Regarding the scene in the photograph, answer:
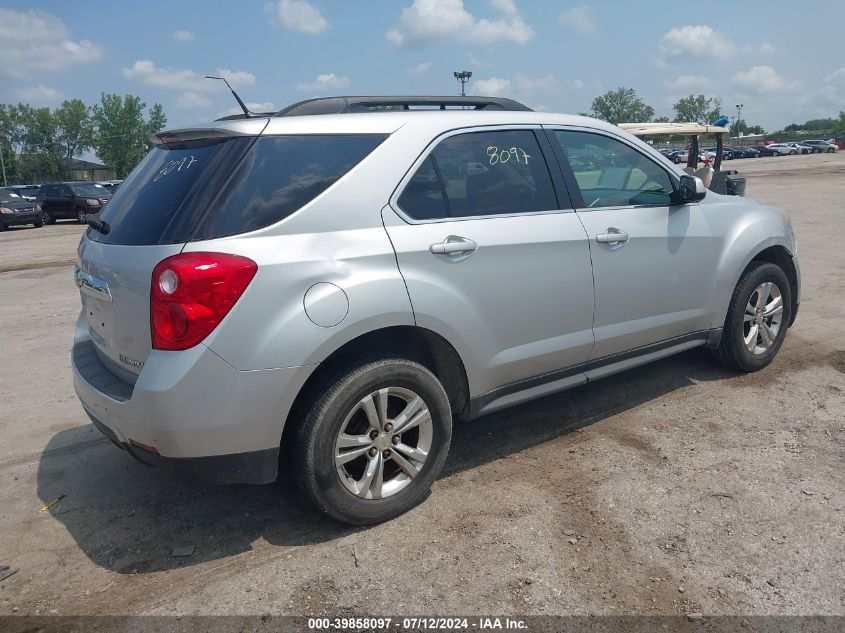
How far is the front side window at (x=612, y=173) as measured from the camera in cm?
396

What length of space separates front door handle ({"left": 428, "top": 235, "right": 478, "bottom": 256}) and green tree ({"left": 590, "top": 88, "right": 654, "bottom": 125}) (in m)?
115

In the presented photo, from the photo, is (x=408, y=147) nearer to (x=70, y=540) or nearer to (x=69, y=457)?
(x=70, y=540)

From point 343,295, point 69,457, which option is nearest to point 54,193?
point 69,457

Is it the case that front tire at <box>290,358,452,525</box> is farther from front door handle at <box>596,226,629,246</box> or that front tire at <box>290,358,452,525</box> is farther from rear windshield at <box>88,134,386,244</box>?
front door handle at <box>596,226,629,246</box>

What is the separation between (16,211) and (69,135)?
91899 mm

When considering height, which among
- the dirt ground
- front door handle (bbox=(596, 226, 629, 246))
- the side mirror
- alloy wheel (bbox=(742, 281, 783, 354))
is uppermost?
the side mirror

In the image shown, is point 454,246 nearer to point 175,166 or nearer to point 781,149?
point 175,166

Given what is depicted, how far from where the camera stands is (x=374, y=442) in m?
3.11

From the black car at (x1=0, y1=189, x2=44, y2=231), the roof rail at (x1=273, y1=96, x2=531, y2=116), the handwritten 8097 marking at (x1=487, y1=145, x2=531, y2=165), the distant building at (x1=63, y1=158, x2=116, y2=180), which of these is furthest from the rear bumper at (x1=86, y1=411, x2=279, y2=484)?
the distant building at (x1=63, y1=158, x2=116, y2=180)

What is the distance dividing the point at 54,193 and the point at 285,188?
27630mm

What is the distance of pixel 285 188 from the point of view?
2.94 meters

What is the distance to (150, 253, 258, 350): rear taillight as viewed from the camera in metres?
2.66

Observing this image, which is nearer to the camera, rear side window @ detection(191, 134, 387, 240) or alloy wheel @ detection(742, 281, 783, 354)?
rear side window @ detection(191, 134, 387, 240)

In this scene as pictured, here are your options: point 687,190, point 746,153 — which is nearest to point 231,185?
point 687,190
